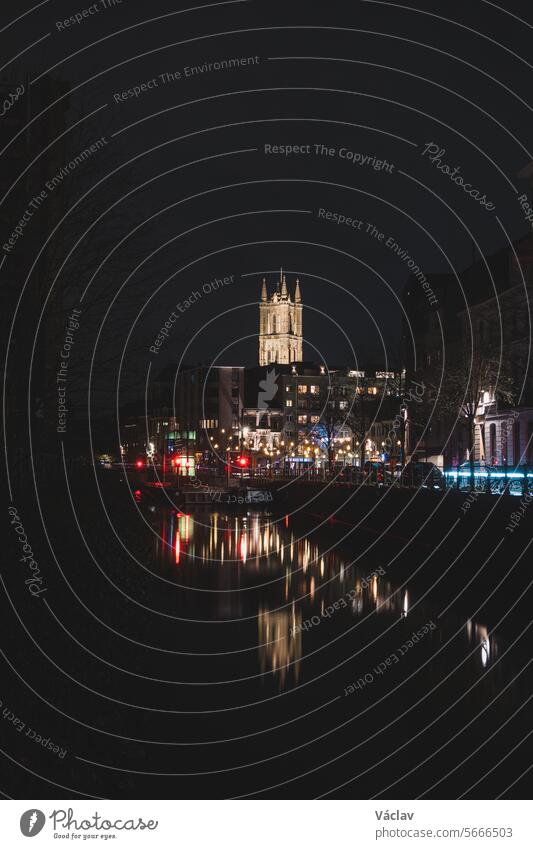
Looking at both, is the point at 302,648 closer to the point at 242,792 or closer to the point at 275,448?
the point at 242,792

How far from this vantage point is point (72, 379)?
24.6m

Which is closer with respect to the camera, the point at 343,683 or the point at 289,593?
the point at 343,683

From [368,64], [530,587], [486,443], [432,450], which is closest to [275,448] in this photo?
[432,450]

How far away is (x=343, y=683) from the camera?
25.8 metres

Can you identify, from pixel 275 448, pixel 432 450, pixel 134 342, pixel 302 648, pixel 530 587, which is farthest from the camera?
pixel 275 448

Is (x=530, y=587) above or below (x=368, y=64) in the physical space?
below

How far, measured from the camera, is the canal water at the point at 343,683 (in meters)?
18.5

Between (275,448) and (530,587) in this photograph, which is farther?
(275,448)

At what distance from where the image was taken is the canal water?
60.5ft

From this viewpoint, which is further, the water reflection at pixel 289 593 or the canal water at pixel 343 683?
the water reflection at pixel 289 593

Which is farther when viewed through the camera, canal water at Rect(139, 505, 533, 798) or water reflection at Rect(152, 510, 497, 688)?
water reflection at Rect(152, 510, 497, 688)

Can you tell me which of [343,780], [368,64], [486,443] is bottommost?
[343,780]
